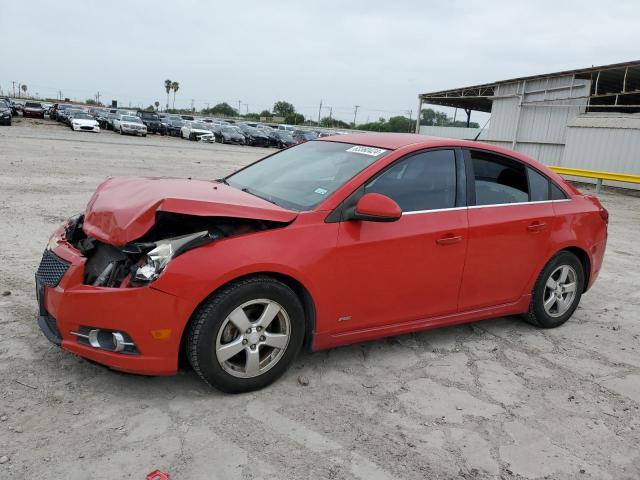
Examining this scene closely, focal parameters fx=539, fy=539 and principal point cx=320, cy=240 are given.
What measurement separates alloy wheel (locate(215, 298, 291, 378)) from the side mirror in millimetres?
788

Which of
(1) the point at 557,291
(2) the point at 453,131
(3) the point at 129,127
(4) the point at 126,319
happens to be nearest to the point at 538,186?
(1) the point at 557,291

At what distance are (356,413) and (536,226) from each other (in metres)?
2.31

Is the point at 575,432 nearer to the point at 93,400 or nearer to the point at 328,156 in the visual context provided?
the point at 328,156

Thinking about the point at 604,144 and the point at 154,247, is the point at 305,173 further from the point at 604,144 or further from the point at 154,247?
the point at 604,144

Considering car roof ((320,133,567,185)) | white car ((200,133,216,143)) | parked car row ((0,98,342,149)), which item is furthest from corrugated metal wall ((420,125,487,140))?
car roof ((320,133,567,185))

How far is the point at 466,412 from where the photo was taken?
334cm

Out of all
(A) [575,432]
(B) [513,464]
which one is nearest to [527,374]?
(A) [575,432]

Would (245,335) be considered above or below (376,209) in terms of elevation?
below

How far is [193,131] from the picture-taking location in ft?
120

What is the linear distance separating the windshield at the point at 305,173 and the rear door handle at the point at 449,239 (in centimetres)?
74

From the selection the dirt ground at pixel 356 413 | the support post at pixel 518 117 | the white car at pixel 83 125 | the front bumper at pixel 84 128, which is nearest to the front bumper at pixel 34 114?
the white car at pixel 83 125

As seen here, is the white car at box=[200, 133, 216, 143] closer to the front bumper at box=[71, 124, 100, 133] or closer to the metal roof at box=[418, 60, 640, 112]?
the front bumper at box=[71, 124, 100, 133]

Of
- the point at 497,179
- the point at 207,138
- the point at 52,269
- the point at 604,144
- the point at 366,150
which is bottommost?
the point at 52,269

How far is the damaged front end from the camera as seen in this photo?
3035mm
